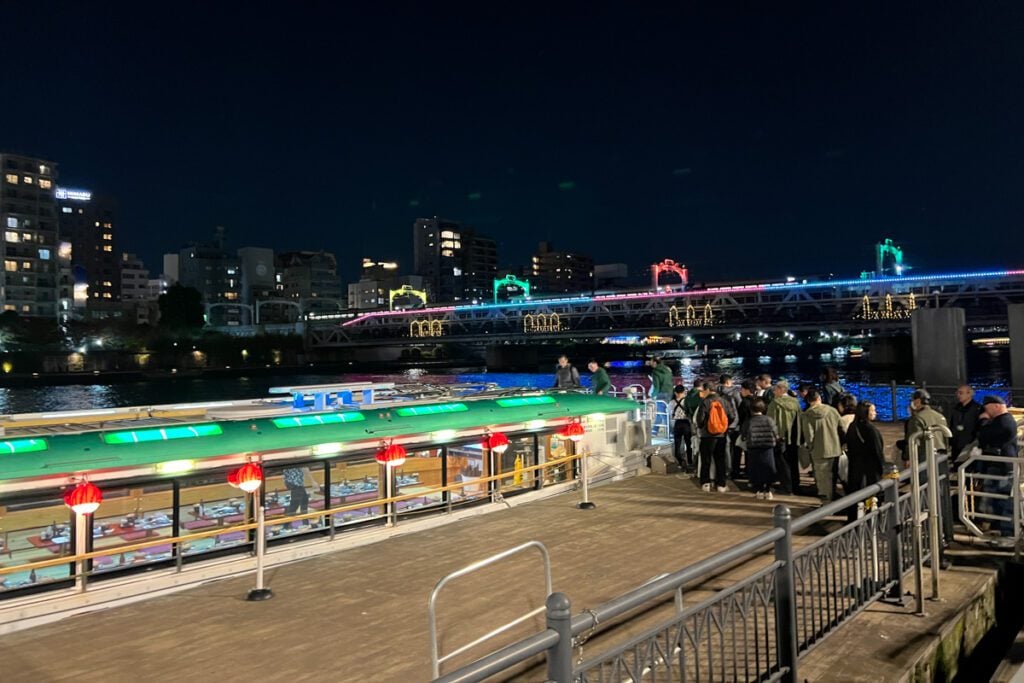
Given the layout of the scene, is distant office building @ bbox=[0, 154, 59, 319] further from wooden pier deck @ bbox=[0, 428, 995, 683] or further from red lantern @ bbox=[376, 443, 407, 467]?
wooden pier deck @ bbox=[0, 428, 995, 683]

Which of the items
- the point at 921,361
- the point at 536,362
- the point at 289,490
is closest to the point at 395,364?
the point at 536,362

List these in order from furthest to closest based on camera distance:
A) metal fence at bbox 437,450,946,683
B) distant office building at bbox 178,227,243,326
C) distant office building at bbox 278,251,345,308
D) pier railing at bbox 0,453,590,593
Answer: distant office building at bbox 278,251,345,308, distant office building at bbox 178,227,243,326, pier railing at bbox 0,453,590,593, metal fence at bbox 437,450,946,683

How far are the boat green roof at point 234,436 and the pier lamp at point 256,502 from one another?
606mm

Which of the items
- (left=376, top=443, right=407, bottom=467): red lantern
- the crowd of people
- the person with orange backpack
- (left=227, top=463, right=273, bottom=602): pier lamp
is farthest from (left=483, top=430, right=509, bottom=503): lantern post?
(left=227, top=463, right=273, bottom=602): pier lamp

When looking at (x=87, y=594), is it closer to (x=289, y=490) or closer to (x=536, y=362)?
(x=289, y=490)

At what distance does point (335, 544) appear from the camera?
10.8 metres

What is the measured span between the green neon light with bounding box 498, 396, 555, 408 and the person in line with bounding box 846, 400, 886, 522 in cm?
601

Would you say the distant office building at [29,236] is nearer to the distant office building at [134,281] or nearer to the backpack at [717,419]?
the distant office building at [134,281]

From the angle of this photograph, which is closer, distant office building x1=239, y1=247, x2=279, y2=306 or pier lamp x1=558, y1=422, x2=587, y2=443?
pier lamp x1=558, y1=422, x2=587, y2=443

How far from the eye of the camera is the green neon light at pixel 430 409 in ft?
41.1

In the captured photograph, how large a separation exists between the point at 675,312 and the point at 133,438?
352 ft

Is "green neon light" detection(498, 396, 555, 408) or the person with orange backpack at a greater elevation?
"green neon light" detection(498, 396, 555, 408)

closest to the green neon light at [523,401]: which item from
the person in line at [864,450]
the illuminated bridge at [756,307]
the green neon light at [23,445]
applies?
the person in line at [864,450]

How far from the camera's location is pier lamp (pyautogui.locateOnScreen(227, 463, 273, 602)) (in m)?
8.70
